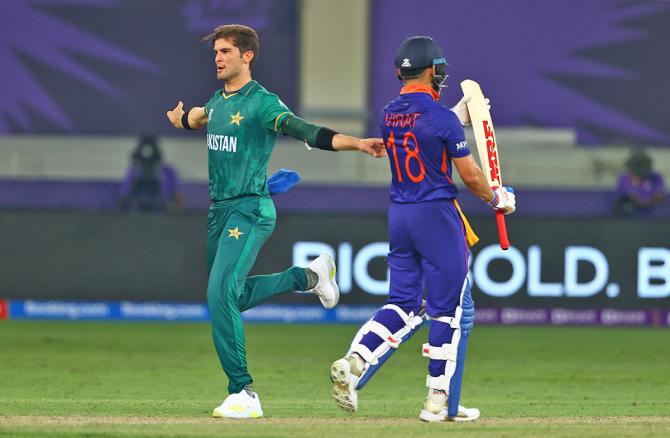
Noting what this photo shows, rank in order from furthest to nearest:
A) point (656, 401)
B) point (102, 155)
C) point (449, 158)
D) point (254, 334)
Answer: point (102, 155), point (254, 334), point (656, 401), point (449, 158)

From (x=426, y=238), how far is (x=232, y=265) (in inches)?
45.9

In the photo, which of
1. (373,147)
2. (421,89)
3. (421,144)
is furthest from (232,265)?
(421,89)

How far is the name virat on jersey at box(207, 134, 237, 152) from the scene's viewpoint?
8180mm

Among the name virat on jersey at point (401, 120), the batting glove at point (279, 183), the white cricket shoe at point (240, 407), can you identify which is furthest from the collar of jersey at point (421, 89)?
the white cricket shoe at point (240, 407)

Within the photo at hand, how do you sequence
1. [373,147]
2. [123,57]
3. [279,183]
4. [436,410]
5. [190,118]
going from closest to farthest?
[373,147]
[436,410]
[279,183]
[190,118]
[123,57]

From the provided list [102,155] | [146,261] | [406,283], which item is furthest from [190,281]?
[406,283]

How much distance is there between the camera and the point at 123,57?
20000mm

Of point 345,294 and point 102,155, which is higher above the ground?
point 102,155

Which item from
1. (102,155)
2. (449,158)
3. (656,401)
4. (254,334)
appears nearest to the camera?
(449,158)

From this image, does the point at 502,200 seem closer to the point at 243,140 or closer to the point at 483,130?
the point at 483,130

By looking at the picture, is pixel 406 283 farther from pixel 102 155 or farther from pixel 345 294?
pixel 102 155

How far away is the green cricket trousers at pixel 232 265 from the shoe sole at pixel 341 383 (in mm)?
634

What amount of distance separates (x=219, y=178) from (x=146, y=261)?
739cm

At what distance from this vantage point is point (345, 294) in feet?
50.9
